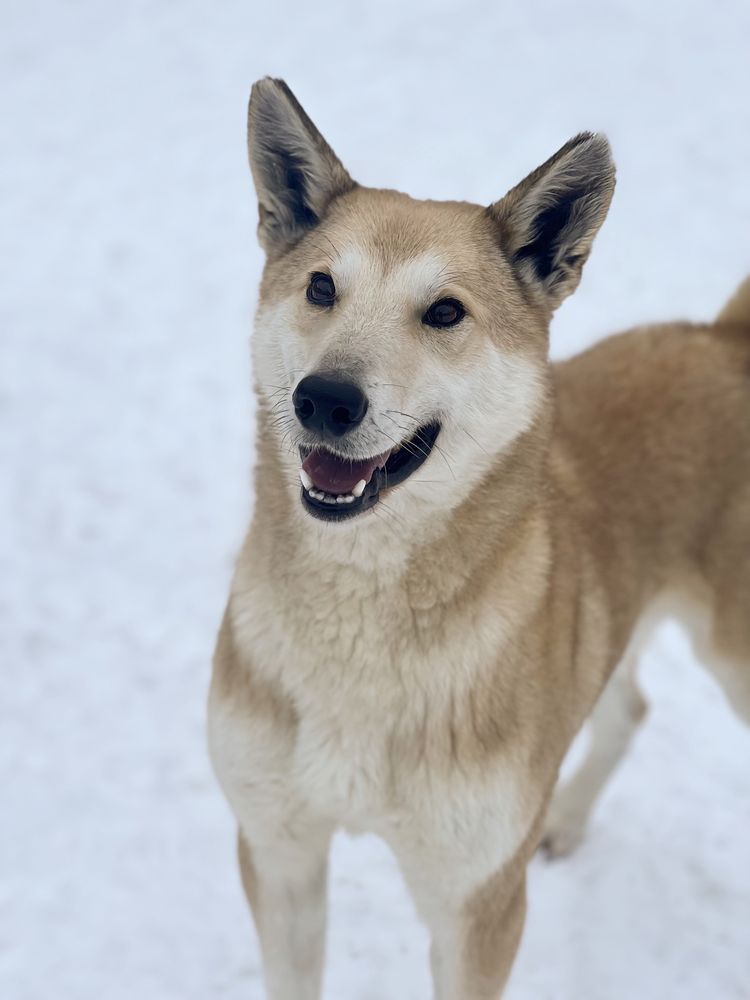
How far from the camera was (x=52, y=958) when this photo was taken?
3488 millimetres

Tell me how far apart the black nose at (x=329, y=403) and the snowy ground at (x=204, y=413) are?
2129 mm

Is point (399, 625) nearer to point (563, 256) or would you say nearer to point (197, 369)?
point (563, 256)

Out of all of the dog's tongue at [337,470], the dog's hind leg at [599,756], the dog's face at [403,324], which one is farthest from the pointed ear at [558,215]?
the dog's hind leg at [599,756]

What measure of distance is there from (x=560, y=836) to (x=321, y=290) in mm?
2427

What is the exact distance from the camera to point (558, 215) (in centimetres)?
268

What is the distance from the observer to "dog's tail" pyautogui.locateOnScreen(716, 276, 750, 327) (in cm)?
359

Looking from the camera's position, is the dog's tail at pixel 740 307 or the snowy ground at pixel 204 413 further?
the snowy ground at pixel 204 413

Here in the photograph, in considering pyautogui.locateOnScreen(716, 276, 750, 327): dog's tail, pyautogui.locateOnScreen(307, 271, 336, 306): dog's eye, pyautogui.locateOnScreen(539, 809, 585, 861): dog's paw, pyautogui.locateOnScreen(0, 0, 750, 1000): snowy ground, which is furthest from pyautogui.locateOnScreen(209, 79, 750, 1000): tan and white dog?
pyautogui.locateOnScreen(539, 809, 585, 861): dog's paw

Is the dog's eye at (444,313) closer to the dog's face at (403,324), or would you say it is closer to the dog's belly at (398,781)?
the dog's face at (403,324)

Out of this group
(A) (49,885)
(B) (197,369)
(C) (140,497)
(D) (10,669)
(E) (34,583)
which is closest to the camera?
(A) (49,885)

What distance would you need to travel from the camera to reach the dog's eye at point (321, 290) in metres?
2.56

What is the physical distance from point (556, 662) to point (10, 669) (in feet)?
7.96

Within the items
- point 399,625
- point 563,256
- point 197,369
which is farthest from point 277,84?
point 197,369

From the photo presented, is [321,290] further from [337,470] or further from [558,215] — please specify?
[558,215]
